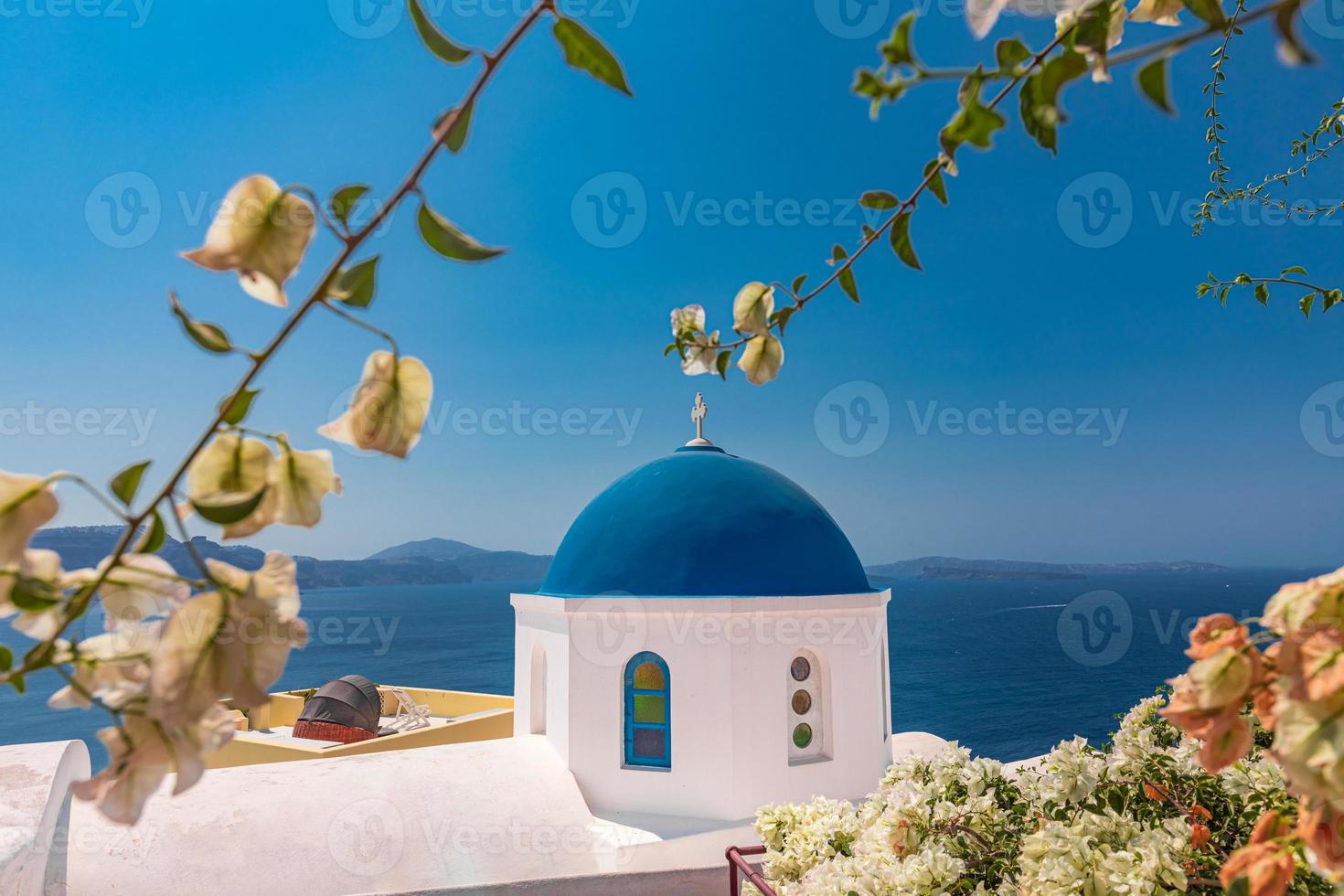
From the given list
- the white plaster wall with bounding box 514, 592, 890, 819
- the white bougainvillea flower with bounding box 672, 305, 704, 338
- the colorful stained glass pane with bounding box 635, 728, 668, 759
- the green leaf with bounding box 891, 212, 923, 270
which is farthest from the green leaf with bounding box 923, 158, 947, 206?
the colorful stained glass pane with bounding box 635, 728, 668, 759

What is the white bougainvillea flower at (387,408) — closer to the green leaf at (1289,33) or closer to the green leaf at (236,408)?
the green leaf at (236,408)

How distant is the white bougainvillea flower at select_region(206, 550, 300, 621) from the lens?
0.65 meters

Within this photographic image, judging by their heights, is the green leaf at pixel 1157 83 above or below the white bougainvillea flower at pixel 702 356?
above

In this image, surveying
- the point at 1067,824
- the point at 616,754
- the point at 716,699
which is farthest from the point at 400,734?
the point at 1067,824

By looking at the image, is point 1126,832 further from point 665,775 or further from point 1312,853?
point 665,775

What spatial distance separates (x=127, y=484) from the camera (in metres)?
0.68

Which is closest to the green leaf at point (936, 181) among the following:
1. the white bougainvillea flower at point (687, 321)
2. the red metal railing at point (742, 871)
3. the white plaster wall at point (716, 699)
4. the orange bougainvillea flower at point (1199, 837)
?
the white bougainvillea flower at point (687, 321)

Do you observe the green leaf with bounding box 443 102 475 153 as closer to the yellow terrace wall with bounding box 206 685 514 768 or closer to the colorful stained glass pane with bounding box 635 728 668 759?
the yellow terrace wall with bounding box 206 685 514 768

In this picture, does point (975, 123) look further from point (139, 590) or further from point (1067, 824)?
point (1067, 824)

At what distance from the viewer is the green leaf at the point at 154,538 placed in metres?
0.66

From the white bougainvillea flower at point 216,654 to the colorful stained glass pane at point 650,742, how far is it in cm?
871

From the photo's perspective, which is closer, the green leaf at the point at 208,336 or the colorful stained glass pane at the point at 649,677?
the green leaf at the point at 208,336

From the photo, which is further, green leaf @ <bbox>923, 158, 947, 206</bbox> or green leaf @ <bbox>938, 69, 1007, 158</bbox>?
green leaf @ <bbox>923, 158, 947, 206</bbox>

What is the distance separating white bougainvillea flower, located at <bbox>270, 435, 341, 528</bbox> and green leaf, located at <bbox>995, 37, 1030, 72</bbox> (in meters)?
0.85
